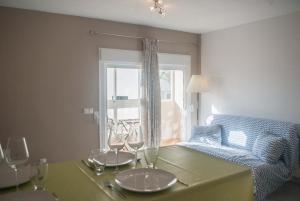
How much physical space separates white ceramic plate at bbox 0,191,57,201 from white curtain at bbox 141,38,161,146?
2.92 metres

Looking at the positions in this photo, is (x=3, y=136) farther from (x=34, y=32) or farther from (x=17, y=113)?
(x=34, y=32)

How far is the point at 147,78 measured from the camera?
4086 millimetres

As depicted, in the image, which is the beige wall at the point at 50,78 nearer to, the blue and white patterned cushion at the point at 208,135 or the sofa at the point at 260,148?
the blue and white patterned cushion at the point at 208,135

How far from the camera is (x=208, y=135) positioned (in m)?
3.83

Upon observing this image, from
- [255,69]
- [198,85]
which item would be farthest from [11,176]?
[255,69]

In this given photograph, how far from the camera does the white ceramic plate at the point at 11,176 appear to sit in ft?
A: 4.19

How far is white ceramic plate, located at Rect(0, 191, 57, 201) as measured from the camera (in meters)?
1.11

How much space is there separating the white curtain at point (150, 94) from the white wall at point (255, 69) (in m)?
1.13

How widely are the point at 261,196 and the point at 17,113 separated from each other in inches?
123

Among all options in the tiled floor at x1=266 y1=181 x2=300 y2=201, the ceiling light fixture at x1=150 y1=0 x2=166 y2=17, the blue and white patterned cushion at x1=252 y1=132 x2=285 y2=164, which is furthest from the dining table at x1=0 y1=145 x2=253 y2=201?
the ceiling light fixture at x1=150 y1=0 x2=166 y2=17

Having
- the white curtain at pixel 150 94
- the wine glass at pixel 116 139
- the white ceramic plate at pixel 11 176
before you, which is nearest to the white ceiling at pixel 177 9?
the white curtain at pixel 150 94

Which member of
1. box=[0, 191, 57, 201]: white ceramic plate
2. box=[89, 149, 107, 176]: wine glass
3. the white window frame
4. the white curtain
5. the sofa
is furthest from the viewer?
the white curtain

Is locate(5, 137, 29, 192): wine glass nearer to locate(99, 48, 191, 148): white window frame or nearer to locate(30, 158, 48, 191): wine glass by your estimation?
locate(30, 158, 48, 191): wine glass

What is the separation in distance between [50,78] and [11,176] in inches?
87.7
